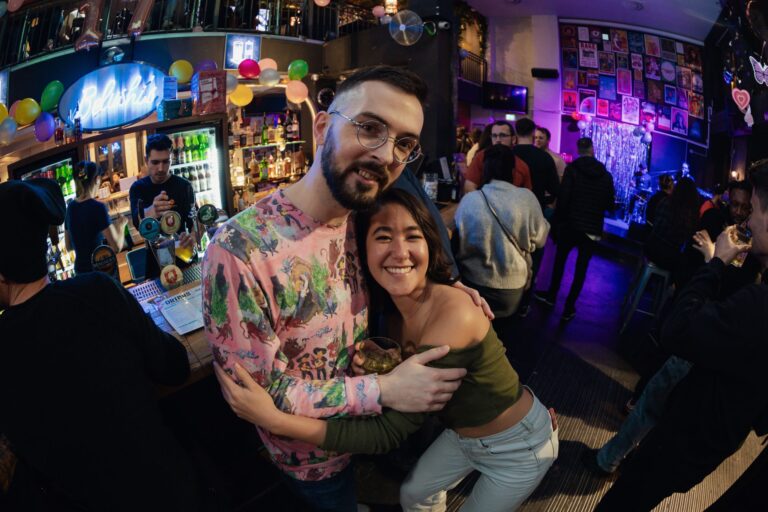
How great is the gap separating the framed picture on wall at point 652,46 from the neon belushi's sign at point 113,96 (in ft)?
23.5

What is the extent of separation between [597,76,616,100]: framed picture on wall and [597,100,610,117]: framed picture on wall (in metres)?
0.10

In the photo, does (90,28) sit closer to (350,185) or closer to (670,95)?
(350,185)

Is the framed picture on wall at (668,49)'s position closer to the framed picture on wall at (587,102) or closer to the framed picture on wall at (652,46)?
the framed picture on wall at (652,46)

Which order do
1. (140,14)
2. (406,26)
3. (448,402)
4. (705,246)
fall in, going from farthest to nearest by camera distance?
(406,26) < (140,14) < (705,246) < (448,402)

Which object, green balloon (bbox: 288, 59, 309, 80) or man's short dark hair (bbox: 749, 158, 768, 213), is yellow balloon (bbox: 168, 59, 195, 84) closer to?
green balloon (bbox: 288, 59, 309, 80)

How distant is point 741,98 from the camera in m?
4.32

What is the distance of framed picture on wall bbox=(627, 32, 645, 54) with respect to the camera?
661 centimetres

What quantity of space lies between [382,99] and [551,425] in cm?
136

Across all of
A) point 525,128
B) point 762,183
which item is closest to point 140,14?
point 525,128

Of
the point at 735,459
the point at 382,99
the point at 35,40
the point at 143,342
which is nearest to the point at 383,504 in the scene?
the point at 143,342

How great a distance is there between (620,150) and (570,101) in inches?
60.4

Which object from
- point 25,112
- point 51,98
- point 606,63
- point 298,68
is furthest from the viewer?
point 606,63

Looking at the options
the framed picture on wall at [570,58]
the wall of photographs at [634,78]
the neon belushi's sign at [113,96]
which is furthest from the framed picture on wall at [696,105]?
the neon belushi's sign at [113,96]

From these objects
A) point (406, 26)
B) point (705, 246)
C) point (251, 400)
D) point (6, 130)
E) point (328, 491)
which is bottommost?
point (328, 491)
